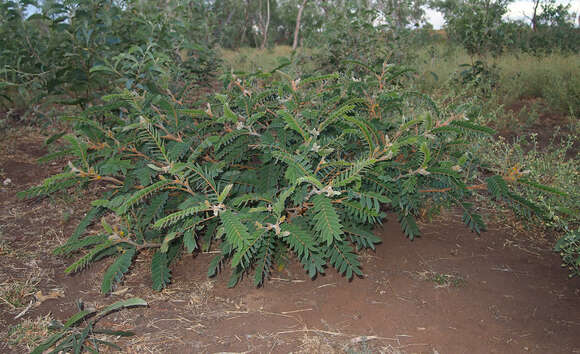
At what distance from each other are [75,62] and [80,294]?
1.93 meters

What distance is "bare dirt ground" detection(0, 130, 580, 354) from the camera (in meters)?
1.77

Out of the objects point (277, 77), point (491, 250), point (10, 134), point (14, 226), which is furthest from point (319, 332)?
point (277, 77)

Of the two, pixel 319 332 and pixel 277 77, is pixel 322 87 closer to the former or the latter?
pixel 319 332

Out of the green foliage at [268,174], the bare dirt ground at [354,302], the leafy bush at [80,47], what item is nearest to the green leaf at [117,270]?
the green foliage at [268,174]

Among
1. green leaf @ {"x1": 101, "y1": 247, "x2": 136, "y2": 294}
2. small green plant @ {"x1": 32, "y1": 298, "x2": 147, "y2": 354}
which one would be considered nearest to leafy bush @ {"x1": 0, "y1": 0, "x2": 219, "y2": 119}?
green leaf @ {"x1": 101, "y1": 247, "x2": 136, "y2": 294}

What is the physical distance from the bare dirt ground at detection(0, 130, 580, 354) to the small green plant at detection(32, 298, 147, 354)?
0.28 feet

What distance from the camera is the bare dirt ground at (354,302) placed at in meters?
1.77

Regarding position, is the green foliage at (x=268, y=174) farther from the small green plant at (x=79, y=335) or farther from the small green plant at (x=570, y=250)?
the small green plant at (x=570, y=250)

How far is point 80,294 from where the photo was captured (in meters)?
2.12

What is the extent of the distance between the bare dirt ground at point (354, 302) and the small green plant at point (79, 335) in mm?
86

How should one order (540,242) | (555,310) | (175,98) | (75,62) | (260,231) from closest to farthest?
1. (260,231)
2. (555,310)
3. (175,98)
4. (540,242)
5. (75,62)

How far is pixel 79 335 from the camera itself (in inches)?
70.7

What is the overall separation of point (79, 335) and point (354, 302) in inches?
50.5

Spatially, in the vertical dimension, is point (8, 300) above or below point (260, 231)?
below
